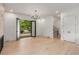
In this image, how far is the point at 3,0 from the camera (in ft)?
7.30

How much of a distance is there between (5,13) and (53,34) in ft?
5.34

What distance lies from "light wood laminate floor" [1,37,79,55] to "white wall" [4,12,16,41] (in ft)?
0.61

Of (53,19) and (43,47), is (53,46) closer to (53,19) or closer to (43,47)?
(43,47)

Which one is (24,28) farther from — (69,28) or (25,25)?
(69,28)

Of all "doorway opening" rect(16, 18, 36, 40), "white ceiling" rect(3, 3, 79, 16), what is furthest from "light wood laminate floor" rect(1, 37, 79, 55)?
"white ceiling" rect(3, 3, 79, 16)

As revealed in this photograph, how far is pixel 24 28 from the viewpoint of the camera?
11.6 feet

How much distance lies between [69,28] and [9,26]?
184cm

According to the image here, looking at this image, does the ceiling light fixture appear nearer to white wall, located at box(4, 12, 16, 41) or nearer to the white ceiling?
the white ceiling

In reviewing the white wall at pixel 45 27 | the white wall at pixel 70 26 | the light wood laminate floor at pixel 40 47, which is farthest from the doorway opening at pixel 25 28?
the white wall at pixel 70 26

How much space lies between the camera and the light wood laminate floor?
332 cm

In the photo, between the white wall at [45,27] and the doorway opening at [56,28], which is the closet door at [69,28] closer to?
the doorway opening at [56,28]

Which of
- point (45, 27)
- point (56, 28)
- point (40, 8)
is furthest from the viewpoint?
point (45, 27)

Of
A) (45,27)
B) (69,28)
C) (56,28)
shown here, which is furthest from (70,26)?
(45,27)

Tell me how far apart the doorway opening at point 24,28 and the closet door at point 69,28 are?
0.96 metres
